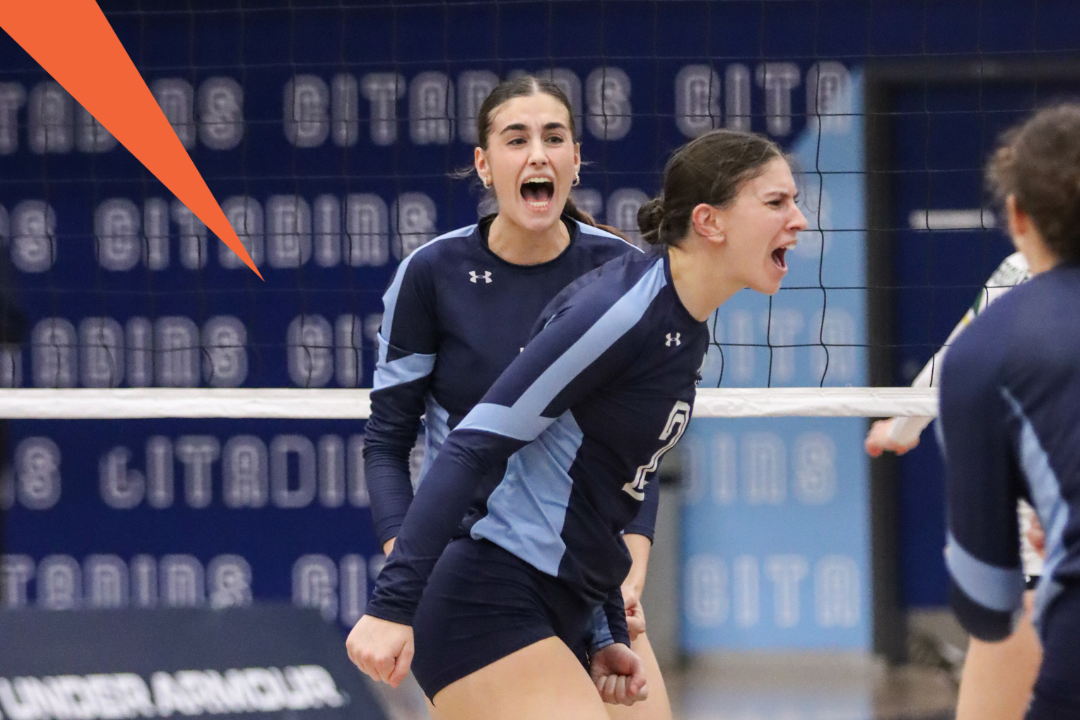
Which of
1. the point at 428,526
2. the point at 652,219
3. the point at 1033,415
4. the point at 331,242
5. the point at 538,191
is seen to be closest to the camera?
the point at 1033,415

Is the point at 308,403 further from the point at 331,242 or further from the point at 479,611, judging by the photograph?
the point at 479,611

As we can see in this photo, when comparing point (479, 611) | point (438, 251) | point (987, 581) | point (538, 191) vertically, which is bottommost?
point (479, 611)

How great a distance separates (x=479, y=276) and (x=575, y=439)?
1.42 feet

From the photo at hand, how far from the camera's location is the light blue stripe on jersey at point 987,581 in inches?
54.6

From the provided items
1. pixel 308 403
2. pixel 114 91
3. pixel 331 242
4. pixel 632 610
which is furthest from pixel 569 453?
pixel 114 91

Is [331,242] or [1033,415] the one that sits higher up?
[331,242]

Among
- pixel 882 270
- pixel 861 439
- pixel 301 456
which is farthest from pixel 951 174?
pixel 301 456

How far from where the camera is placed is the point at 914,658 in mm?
4965

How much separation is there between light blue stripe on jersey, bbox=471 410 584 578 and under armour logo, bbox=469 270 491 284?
0.38m

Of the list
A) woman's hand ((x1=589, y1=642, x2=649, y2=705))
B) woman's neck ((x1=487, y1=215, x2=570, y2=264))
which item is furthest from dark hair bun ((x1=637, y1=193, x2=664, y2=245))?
woman's hand ((x1=589, y1=642, x2=649, y2=705))

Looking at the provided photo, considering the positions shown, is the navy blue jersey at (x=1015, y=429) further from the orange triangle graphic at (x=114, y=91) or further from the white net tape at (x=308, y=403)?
the orange triangle graphic at (x=114, y=91)

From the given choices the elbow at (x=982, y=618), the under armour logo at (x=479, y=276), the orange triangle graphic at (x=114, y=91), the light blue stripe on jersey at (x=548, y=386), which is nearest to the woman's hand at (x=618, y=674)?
the light blue stripe on jersey at (x=548, y=386)

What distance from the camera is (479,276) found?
2.20m

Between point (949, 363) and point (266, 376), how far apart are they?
3.60 meters
